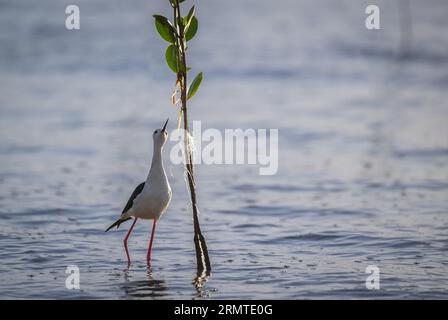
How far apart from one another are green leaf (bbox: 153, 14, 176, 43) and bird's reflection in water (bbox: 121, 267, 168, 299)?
76.9 inches

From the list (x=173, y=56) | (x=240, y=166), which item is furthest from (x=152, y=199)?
(x=240, y=166)

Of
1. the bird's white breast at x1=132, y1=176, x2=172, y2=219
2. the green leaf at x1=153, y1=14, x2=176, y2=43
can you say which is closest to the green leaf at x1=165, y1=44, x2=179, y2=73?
the green leaf at x1=153, y1=14, x2=176, y2=43

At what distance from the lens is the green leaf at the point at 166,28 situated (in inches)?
275

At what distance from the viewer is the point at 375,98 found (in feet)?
56.2

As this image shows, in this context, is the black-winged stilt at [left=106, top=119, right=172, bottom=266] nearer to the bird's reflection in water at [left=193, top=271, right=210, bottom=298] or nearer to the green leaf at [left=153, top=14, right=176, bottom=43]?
the bird's reflection in water at [left=193, top=271, right=210, bottom=298]

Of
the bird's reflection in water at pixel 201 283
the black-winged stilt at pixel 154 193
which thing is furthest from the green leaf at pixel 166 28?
the bird's reflection in water at pixel 201 283

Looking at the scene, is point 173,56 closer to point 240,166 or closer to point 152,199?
point 152,199

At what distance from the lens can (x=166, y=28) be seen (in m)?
7.04

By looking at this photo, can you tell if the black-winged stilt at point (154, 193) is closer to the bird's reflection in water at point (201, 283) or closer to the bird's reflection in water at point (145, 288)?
the bird's reflection in water at point (145, 288)

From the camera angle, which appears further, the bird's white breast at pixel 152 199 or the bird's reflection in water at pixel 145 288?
the bird's white breast at pixel 152 199

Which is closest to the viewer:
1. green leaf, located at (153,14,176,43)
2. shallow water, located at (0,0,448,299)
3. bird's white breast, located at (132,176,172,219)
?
green leaf, located at (153,14,176,43)

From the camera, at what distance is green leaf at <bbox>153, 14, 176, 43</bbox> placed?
6.99 m

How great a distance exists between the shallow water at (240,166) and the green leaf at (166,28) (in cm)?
197
